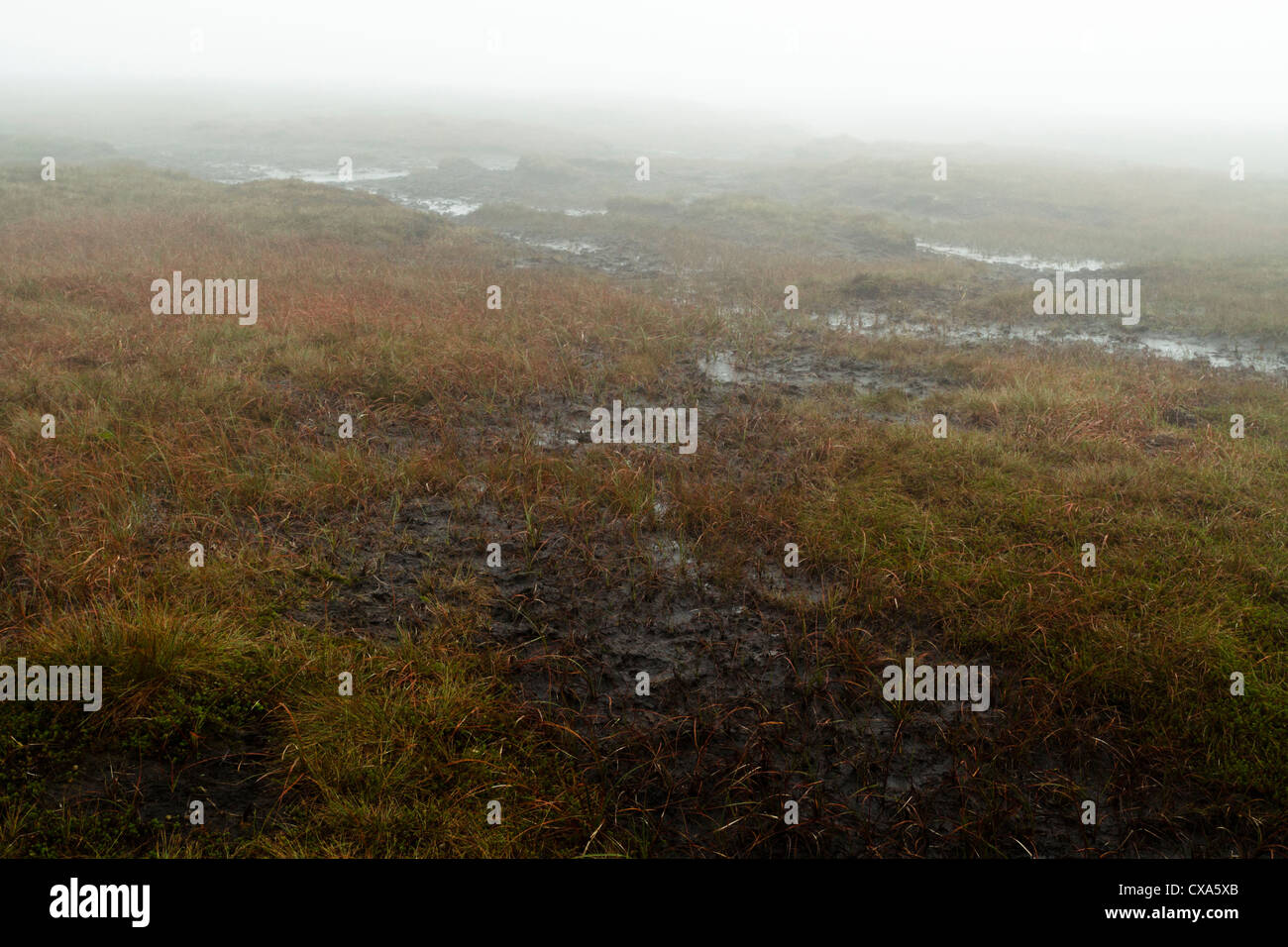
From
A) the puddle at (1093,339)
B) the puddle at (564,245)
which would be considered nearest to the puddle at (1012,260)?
the puddle at (1093,339)

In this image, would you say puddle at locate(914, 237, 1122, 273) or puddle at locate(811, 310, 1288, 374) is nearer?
puddle at locate(811, 310, 1288, 374)

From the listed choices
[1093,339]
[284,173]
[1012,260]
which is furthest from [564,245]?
[284,173]

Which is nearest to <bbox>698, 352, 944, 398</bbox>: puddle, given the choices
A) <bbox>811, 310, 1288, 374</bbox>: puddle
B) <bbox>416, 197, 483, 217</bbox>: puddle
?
<bbox>811, 310, 1288, 374</bbox>: puddle

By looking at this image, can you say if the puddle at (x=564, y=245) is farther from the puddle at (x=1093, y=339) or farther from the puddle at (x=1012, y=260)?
the puddle at (x=1012, y=260)

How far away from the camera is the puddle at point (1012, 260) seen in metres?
25.5

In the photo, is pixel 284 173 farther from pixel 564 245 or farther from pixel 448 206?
pixel 564 245

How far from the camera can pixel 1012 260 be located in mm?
27062

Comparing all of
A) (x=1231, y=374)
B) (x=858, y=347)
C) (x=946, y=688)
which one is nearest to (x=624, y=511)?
(x=946, y=688)

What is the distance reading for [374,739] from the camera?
464cm

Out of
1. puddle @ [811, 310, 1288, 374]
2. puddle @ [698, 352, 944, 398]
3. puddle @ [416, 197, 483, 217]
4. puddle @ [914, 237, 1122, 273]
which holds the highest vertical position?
puddle @ [416, 197, 483, 217]

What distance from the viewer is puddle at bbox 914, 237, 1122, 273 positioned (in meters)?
25.5

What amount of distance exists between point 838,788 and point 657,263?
845 inches

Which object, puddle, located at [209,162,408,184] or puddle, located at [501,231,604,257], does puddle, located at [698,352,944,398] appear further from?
puddle, located at [209,162,408,184]
